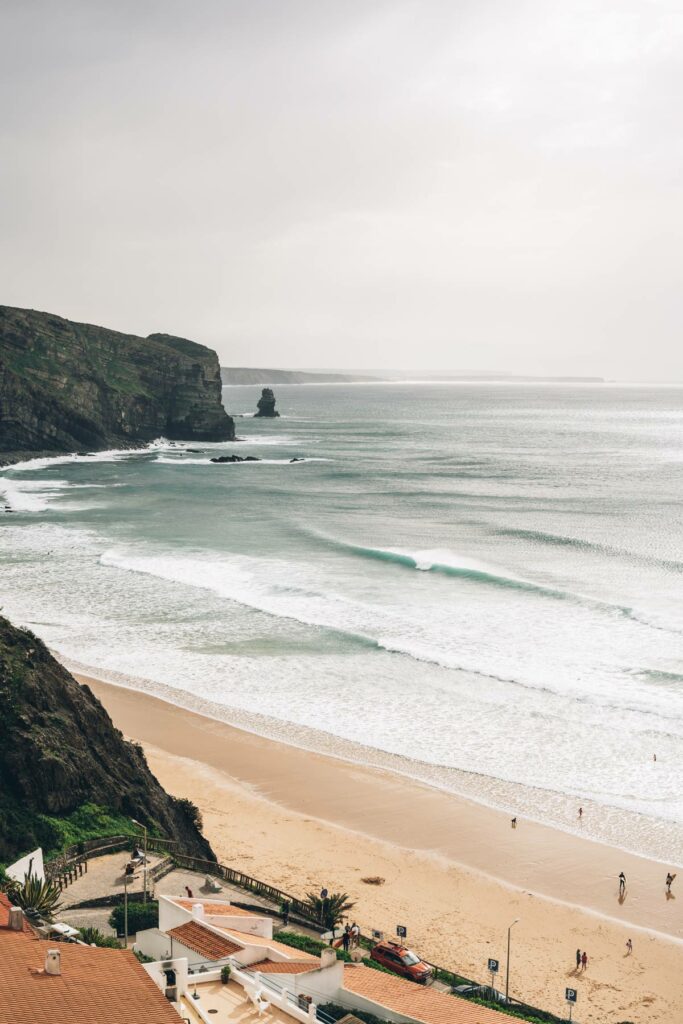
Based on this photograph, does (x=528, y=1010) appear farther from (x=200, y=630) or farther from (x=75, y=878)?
(x=200, y=630)

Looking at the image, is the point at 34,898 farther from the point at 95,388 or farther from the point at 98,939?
the point at 95,388

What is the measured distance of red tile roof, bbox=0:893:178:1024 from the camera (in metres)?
13.3

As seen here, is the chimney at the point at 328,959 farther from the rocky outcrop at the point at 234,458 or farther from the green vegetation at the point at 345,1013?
the rocky outcrop at the point at 234,458

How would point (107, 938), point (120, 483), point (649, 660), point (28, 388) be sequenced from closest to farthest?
point (107, 938) < point (649, 660) < point (120, 483) < point (28, 388)

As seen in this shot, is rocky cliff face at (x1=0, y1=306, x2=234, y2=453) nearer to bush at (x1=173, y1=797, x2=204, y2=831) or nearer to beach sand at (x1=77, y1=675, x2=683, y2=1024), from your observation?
beach sand at (x1=77, y1=675, x2=683, y2=1024)

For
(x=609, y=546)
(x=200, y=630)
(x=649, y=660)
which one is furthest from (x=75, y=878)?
(x=609, y=546)

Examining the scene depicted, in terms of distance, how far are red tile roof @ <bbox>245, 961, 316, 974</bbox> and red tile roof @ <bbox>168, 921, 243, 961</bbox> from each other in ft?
1.79

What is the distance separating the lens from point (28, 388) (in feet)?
397

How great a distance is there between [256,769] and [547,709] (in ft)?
44.1

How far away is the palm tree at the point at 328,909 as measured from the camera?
25.3 metres

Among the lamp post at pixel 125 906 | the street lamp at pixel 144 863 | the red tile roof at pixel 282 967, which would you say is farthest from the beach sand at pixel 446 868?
the red tile roof at pixel 282 967

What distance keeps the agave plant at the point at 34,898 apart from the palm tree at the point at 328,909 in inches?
278

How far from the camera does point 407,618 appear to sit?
2112 inches

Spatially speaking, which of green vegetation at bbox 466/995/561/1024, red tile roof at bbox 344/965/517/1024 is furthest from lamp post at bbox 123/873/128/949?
green vegetation at bbox 466/995/561/1024
